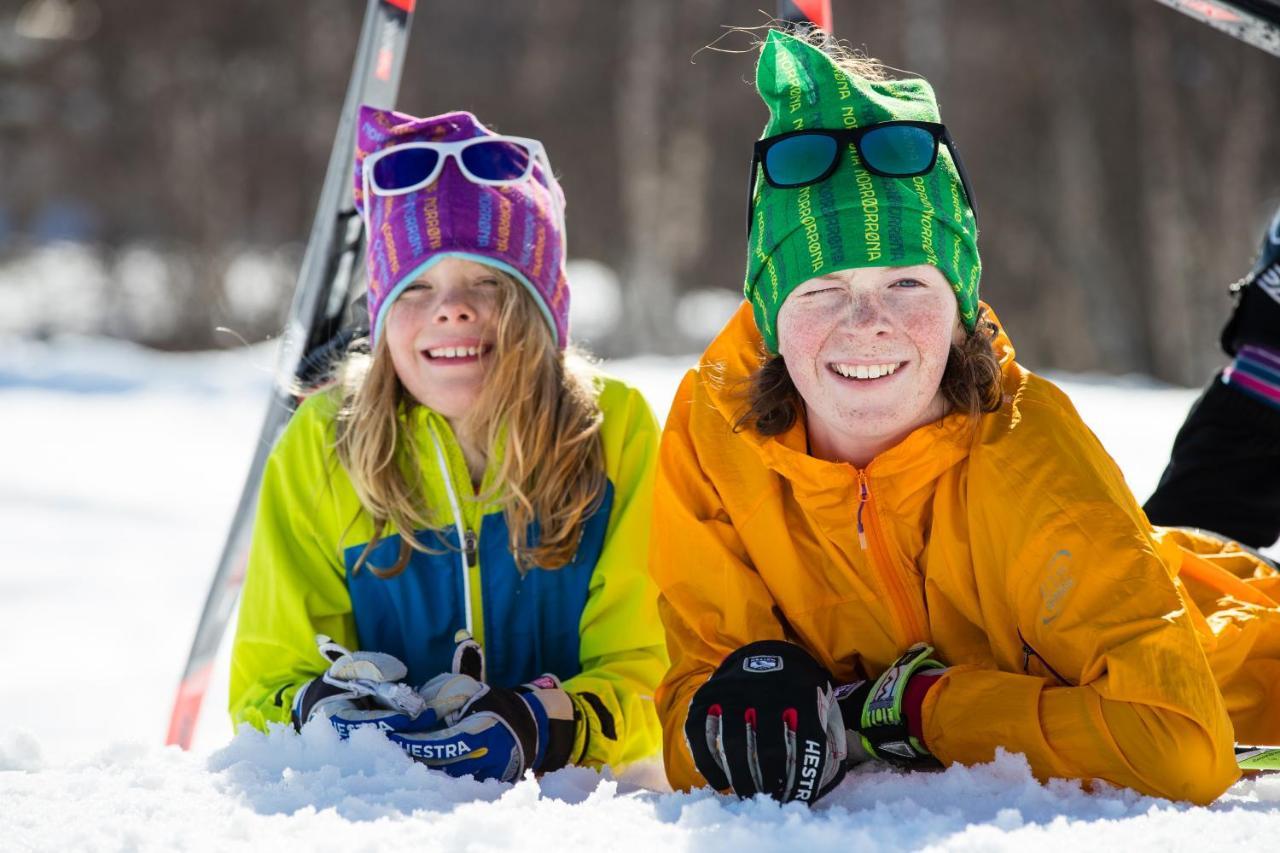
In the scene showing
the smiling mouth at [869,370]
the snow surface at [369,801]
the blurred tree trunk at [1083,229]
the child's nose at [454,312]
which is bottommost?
the snow surface at [369,801]

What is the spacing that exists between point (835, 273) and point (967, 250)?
8.9 inches

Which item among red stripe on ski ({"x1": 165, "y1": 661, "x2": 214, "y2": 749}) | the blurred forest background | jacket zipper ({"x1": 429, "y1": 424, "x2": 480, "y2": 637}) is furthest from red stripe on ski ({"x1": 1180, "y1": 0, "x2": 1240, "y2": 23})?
the blurred forest background

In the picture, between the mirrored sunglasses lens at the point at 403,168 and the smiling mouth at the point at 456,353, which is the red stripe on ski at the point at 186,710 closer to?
the smiling mouth at the point at 456,353

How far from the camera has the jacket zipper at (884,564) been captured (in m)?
2.02

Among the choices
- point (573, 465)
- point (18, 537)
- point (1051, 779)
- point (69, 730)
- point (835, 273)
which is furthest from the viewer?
point (18, 537)

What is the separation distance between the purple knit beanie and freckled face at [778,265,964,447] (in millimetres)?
775

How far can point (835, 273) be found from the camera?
2.02 meters

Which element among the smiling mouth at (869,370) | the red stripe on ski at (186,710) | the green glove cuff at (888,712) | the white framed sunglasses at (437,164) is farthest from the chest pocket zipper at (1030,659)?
the red stripe on ski at (186,710)

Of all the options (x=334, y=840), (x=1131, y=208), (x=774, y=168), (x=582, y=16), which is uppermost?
(x=582, y=16)

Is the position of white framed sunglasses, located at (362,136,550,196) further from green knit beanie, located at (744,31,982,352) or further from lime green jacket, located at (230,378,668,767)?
green knit beanie, located at (744,31,982,352)

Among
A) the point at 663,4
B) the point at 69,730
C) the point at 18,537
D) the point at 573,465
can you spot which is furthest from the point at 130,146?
the point at 573,465

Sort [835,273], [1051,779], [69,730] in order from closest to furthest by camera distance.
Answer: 1. [1051,779]
2. [835,273]
3. [69,730]

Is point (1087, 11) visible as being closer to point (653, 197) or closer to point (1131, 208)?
point (1131, 208)

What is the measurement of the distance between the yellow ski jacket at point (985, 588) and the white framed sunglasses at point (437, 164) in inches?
26.5
